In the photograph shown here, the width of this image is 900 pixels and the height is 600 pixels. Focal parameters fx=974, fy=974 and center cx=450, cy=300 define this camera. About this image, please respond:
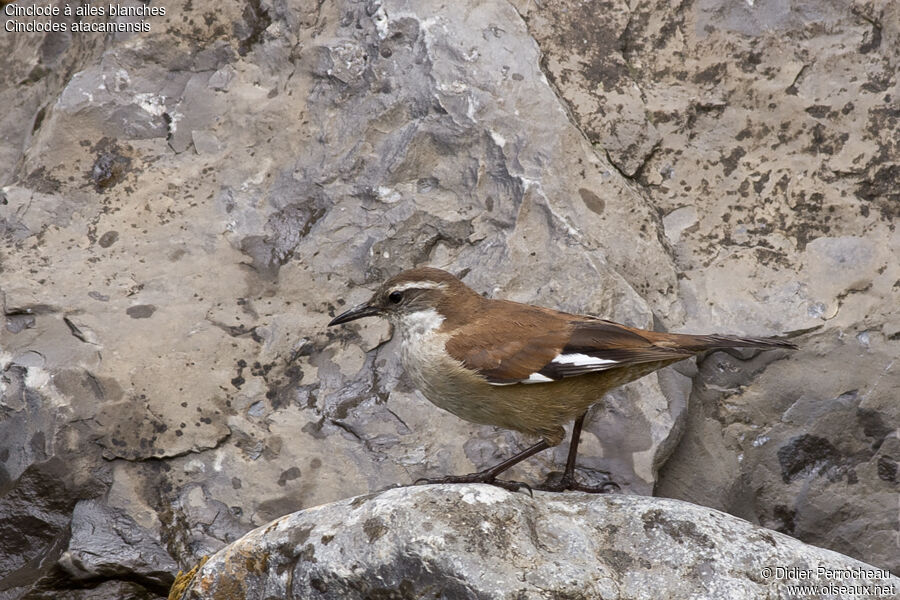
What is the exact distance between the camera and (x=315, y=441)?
563 centimetres

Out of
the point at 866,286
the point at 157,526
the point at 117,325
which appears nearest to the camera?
the point at 157,526

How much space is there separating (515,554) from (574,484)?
135 centimetres

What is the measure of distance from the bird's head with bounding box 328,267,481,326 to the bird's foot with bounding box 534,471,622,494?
1.11 m

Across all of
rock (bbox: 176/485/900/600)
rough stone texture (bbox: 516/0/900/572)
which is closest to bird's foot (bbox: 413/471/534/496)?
rock (bbox: 176/485/900/600)

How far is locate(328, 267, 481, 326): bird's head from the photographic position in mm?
5422

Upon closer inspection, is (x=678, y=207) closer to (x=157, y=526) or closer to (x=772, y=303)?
(x=772, y=303)

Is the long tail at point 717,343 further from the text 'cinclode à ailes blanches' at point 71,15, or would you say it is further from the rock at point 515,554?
the text 'cinclode à ailes blanches' at point 71,15

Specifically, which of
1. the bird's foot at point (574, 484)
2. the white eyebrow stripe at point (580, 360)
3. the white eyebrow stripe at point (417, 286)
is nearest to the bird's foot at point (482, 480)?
the bird's foot at point (574, 484)

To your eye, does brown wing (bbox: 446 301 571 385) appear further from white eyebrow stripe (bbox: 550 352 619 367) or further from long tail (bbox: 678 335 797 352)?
long tail (bbox: 678 335 797 352)

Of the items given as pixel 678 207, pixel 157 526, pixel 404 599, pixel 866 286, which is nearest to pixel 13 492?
pixel 157 526

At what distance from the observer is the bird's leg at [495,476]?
505 cm

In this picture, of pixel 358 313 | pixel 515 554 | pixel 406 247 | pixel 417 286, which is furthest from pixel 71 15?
pixel 515 554

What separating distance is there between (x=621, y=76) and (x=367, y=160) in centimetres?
186

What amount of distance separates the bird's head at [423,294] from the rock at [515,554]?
1265 millimetres
